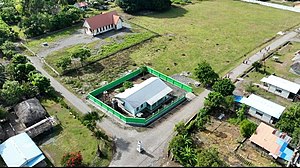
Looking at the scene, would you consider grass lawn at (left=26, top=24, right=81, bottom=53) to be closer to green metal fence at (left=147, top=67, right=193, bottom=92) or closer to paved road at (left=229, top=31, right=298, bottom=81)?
green metal fence at (left=147, top=67, right=193, bottom=92)

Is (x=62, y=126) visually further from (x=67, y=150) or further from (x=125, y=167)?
(x=125, y=167)

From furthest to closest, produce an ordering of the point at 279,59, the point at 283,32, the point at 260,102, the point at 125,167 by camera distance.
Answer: the point at 283,32 → the point at 279,59 → the point at 260,102 → the point at 125,167

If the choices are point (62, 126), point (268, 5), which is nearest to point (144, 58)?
point (62, 126)

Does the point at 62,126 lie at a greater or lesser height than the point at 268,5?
lesser

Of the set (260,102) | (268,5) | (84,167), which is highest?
(268,5)

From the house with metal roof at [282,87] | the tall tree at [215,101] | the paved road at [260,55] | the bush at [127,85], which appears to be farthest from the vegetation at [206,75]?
the bush at [127,85]

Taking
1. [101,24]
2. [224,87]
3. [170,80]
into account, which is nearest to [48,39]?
[101,24]

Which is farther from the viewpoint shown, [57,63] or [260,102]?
[57,63]
